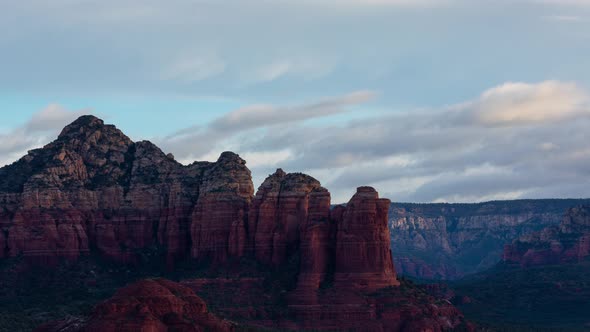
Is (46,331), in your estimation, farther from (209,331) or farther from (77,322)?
(209,331)

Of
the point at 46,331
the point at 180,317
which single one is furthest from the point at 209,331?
the point at 46,331

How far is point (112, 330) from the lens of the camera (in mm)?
193125

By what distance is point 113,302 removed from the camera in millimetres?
197250

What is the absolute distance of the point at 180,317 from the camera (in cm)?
19912

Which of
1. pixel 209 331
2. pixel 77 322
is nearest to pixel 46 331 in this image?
pixel 77 322

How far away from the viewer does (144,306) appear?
19638 cm

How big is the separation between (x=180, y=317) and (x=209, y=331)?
3.70m

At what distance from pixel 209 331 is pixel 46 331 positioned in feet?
61.6

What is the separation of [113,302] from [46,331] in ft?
29.9

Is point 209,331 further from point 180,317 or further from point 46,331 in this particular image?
point 46,331

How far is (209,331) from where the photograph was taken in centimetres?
19938

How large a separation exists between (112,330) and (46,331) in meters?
10.7

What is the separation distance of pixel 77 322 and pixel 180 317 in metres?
11.9
